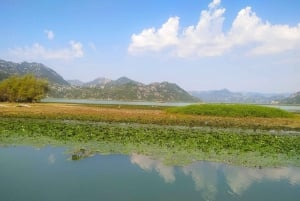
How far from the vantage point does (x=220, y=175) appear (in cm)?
2327

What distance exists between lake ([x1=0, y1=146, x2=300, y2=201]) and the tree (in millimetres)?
87067

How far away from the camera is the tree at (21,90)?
110250 mm

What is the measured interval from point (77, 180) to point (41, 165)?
504cm

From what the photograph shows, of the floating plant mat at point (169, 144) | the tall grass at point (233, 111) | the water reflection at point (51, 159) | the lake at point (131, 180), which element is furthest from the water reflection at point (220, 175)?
the tall grass at point (233, 111)

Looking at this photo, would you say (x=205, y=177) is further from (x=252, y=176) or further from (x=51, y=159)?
(x=51, y=159)

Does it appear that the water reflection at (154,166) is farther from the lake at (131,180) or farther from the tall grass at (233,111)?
the tall grass at (233,111)

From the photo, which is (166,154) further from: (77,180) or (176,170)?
(77,180)

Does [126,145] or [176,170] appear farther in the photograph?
[126,145]

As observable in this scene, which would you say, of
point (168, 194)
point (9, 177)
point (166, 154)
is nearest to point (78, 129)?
point (166, 154)

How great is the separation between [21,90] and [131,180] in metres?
97.4

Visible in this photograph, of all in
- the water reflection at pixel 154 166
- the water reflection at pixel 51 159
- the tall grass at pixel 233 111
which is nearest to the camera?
the water reflection at pixel 154 166

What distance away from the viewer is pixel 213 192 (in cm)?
1961

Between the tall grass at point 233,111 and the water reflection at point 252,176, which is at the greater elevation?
the tall grass at point 233,111

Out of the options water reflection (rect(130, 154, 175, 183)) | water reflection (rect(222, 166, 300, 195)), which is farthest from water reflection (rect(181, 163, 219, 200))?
water reflection (rect(130, 154, 175, 183))
